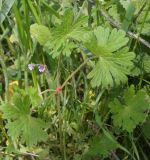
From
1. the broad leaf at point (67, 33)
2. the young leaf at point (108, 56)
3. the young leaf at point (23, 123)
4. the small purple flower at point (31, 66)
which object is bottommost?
the young leaf at point (23, 123)

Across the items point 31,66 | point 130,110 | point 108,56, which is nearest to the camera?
point 108,56

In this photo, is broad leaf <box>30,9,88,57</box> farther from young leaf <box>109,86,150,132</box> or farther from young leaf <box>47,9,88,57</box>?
young leaf <box>109,86,150,132</box>

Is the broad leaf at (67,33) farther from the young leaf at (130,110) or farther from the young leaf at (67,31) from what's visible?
the young leaf at (130,110)

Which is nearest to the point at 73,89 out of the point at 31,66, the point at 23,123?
the point at 31,66

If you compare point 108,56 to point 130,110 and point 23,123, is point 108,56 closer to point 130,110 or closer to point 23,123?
point 130,110

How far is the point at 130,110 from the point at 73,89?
10.0 inches

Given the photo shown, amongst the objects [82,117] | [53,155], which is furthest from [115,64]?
[53,155]

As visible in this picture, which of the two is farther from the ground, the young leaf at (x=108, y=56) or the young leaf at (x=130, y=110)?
the young leaf at (x=108, y=56)

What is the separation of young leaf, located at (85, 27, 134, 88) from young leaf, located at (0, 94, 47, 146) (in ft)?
0.73

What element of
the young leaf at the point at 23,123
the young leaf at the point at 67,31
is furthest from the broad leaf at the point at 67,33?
the young leaf at the point at 23,123

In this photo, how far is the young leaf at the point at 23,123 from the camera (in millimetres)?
1305

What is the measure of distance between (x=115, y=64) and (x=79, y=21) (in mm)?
161

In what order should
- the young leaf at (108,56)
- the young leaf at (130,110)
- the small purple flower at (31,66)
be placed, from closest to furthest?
1. the young leaf at (108,56)
2. the young leaf at (130,110)
3. the small purple flower at (31,66)

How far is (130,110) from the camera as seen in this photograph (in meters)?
1.36
